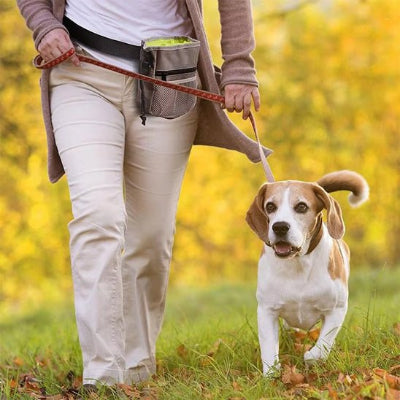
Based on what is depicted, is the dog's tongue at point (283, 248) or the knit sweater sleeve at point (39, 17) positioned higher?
the knit sweater sleeve at point (39, 17)

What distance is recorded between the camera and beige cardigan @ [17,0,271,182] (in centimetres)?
392

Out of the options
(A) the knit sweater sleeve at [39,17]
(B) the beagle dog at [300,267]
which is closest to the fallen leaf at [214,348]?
(B) the beagle dog at [300,267]

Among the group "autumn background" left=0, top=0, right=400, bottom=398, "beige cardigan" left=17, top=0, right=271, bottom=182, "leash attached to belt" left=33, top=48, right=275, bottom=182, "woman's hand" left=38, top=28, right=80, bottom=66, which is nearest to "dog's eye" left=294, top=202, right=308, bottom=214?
"leash attached to belt" left=33, top=48, right=275, bottom=182

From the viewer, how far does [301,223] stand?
12.5 feet

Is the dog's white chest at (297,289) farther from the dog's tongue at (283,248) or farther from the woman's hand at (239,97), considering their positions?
the woman's hand at (239,97)

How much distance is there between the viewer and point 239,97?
402 cm

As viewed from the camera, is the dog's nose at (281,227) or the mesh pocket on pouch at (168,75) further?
the mesh pocket on pouch at (168,75)

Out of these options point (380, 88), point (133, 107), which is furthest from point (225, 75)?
point (380, 88)

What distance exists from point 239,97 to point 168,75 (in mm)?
343

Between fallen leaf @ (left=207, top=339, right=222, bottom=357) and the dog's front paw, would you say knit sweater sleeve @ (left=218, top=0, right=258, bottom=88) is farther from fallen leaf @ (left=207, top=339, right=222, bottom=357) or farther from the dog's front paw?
fallen leaf @ (left=207, top=339, right=222, bottom=357)

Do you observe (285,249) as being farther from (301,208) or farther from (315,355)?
(315,355)

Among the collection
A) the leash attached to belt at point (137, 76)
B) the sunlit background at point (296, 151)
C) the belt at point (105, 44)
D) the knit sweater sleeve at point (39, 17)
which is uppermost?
the knit sweater sleeve at point (39, 17)

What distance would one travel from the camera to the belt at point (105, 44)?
3859 millimetres

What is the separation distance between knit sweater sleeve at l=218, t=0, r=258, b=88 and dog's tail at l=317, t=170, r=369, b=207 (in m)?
0.73
